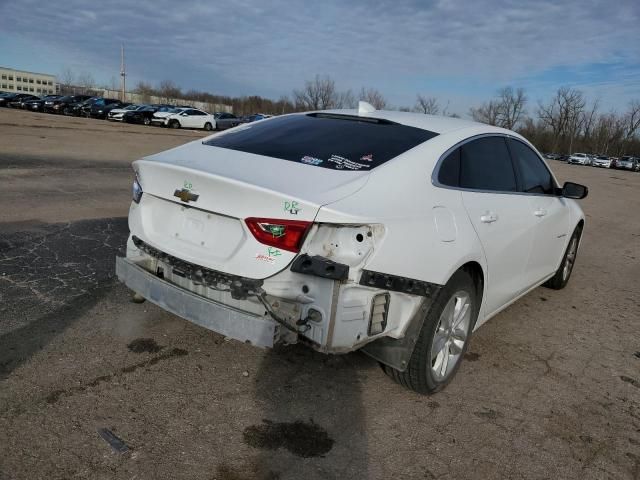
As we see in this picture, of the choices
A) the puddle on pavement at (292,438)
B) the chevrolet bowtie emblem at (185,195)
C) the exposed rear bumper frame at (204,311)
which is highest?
the chevrolet bowtie emblem at (185,195)

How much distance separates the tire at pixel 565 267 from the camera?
18.8 ft

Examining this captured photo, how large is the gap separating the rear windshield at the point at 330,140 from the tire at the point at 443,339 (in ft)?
2.95

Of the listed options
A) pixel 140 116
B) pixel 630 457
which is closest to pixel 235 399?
pixel 630 457

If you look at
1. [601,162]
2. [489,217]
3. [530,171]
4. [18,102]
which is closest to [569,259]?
[530,171]

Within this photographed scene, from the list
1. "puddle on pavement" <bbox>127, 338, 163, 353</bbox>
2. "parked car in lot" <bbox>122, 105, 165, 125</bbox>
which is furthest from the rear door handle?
"parked car in lot" <bbox>122, 105, 165, 125</bbox>

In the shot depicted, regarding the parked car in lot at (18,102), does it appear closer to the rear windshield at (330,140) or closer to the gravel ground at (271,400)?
the gravel ground at (271,400)

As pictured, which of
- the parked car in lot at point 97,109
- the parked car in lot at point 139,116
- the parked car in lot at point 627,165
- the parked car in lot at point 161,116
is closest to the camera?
the parked car in lot at point 161,116

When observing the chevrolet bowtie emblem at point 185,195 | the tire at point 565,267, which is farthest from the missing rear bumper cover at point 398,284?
the tire at point 565,267

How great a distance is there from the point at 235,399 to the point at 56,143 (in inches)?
625

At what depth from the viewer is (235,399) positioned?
3.16m

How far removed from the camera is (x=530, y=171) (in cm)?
459

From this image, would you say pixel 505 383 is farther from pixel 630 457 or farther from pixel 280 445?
pixel 280 445

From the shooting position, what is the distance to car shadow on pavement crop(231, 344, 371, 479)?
263 cm

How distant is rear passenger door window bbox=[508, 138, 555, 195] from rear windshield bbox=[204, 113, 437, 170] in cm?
118
